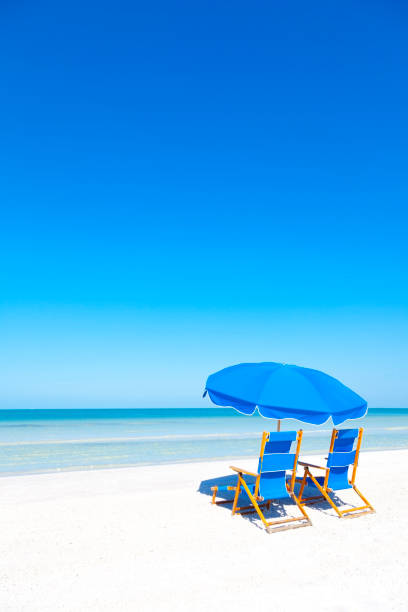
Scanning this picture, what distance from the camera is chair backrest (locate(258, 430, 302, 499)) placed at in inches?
209

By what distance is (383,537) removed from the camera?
16.3 ft

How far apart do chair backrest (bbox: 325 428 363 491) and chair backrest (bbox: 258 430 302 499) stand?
0.68m

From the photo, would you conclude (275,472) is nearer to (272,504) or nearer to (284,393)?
(284,393)

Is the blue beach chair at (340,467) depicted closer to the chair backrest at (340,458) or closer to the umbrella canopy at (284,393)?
the chair backrest at (340,458)

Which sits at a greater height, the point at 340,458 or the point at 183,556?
the point at 340,458

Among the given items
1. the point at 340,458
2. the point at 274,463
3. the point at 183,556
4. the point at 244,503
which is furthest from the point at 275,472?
the point at 183,556

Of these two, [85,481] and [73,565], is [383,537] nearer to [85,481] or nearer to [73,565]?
[73,565]

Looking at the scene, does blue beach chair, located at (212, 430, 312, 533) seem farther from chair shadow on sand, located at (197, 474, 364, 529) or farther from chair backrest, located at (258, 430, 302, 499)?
chair shadow on sand, located at (197, 474, 364, 529)

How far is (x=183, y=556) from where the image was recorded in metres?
4.22

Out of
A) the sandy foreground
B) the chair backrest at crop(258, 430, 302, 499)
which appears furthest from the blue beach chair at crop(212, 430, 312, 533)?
the sandy foreground

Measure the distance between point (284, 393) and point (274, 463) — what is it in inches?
34.9

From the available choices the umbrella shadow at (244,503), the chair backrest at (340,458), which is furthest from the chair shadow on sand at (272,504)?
the chair backrest at (340,458)

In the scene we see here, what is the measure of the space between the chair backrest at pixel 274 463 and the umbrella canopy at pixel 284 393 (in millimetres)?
504

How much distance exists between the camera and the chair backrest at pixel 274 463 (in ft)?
17.4
